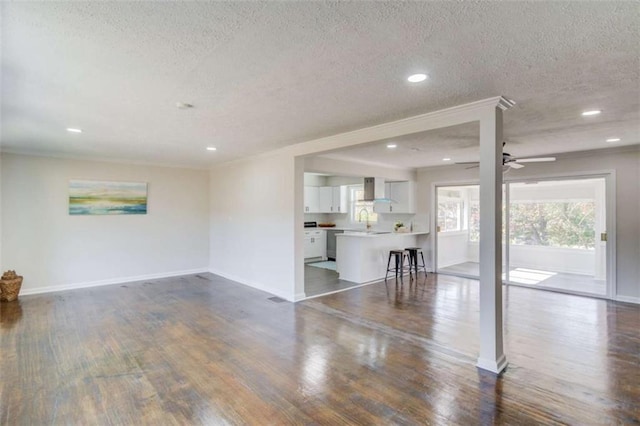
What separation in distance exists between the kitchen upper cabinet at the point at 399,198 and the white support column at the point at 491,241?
16.4 ft

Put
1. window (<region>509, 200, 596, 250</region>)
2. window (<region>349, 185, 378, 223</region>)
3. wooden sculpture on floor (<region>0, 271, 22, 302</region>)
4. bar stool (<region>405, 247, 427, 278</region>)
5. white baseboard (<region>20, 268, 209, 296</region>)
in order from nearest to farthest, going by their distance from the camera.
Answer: wooden sculpture on floor (<region>0, 271, 22, 302</region>), white baseboard (<region>20, 268, 209, 296</region>), window (<region>509, 200, 596, 250</region>), bar stool (<region>405, 247, 427, 278</region>), window (<region>349, 185, 378, 223</region>)

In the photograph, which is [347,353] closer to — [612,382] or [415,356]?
[415,356]

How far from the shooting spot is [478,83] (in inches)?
105

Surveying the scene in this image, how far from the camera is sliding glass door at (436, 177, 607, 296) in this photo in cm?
663

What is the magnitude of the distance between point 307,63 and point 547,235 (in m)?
7.73

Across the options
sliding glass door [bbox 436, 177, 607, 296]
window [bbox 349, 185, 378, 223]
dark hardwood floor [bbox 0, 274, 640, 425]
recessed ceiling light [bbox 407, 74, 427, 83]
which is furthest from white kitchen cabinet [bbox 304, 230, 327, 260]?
recessed ceiling light [bbox 407, 74, 427, 83]

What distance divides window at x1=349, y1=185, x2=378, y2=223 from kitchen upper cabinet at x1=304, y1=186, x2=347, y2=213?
214 millimetres

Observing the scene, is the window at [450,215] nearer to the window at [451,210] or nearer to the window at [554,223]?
the window at [451,210]

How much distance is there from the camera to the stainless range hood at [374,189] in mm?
7734

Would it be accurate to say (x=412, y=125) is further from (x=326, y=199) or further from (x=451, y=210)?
(x=326, y=199)

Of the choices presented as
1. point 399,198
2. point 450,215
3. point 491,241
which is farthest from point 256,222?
point 450,215

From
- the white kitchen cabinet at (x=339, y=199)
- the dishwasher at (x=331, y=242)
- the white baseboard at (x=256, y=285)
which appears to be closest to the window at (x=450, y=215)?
the white kitchen cabinet at (x=339, y=199)

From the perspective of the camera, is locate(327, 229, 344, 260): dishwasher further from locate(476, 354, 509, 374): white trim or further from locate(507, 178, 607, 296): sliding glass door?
locate(476, 354, 509, 374): white trim

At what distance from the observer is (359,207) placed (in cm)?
975
